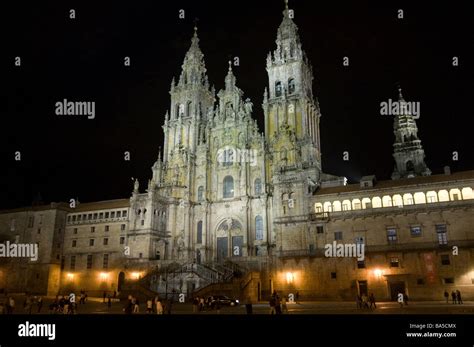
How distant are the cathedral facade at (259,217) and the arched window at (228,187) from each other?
24 centimetres

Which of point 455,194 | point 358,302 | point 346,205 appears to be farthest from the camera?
point 346,205

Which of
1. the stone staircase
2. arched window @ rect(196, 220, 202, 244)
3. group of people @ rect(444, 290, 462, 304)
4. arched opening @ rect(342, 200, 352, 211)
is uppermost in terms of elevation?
arched opening @ rect(342, 200, 352, 211)

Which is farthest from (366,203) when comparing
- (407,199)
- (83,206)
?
(83,206)

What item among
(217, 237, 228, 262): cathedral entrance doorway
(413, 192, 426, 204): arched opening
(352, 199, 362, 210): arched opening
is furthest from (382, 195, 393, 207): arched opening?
(217, 237, 228, 262): cathedral entrance doorway

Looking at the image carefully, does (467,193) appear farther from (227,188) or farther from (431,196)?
(227,188)

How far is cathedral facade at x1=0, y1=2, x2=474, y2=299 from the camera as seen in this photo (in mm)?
48438

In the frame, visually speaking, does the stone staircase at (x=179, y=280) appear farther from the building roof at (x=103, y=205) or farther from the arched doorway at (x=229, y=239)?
the building roof at (x=103, y=205)

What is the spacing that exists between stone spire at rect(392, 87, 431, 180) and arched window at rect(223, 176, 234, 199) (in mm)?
39950

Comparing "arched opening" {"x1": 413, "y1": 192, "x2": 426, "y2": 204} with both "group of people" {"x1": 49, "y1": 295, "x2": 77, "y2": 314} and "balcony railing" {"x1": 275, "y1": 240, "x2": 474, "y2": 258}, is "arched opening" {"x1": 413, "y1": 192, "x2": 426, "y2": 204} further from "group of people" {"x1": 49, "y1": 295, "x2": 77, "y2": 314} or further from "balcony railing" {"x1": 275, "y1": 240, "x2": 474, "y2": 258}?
"group of people" {"x1": 49, "y1": 295, "x2": 77, "y2": 314}

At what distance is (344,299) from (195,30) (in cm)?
6376

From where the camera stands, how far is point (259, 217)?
64188mm

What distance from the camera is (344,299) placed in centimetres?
4928

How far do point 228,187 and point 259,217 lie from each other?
27.3 ft
